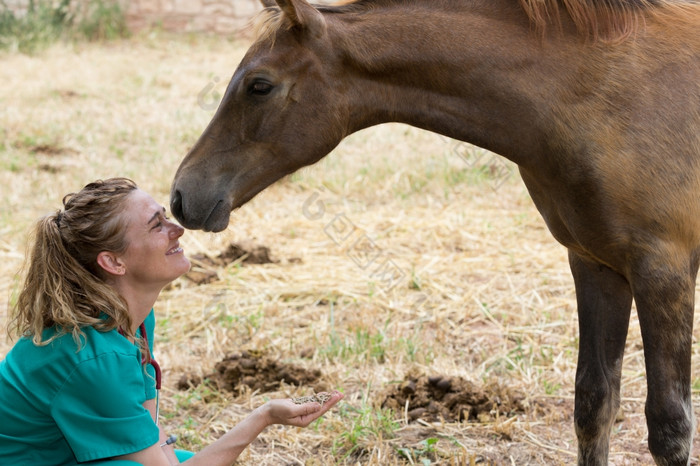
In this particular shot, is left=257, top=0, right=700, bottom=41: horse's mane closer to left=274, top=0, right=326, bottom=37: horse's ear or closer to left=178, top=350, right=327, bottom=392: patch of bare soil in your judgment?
left=274, top=0, right=326, bottom=37: horse's ear

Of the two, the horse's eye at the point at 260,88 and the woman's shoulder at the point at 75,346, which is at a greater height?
the horse's eye at the point at 260,88

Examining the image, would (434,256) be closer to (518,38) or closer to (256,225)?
(256,225)

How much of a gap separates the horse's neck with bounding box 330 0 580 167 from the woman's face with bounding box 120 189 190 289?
2.39ft

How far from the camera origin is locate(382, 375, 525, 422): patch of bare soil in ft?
11.3

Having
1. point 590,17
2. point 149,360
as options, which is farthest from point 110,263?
point 590,17

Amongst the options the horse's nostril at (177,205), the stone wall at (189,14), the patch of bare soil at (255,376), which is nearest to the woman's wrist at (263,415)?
the horse's nostril at (177,205)

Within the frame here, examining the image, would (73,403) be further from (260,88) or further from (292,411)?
(260,88)

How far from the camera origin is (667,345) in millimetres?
2537

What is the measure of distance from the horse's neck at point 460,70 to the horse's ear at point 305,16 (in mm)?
80

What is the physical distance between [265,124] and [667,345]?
1.44 m

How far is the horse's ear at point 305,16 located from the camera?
8.07ft

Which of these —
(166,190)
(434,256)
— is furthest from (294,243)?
(166,190)

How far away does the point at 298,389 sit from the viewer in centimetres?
372

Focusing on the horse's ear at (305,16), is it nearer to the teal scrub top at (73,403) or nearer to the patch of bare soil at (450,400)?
Answer: the teal scrub top at (73,403)
